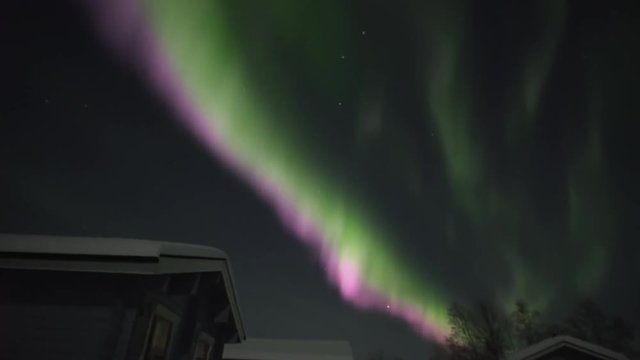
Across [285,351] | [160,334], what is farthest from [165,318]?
[285,351]

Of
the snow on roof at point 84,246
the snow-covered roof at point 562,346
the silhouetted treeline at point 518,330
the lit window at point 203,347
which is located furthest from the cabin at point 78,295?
the silhouetted treeline at point 518,330

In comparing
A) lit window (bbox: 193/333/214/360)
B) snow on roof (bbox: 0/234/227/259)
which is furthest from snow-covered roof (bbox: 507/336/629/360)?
snow on roof (bbox: 0/234/227/259)

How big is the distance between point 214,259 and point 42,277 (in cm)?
306

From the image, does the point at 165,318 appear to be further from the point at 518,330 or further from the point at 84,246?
the point at 518,330

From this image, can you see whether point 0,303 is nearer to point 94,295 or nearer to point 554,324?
point 94,295

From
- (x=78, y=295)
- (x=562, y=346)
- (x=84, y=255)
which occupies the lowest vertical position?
(x=78, y=295)

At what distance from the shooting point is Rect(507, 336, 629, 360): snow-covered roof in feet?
49.9

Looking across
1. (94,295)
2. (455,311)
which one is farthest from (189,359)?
(455,311)

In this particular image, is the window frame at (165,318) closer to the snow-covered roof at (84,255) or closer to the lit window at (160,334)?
the lit window at (160,334)

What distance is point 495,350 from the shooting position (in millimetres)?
37844

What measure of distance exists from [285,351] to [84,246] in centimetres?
904

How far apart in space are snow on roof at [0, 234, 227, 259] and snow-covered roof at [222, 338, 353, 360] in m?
7.97

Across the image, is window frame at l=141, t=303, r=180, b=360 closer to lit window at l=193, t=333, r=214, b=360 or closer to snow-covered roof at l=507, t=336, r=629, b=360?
lit window at l=193, t=333, r=214, b=360

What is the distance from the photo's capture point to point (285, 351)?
1339 cm
